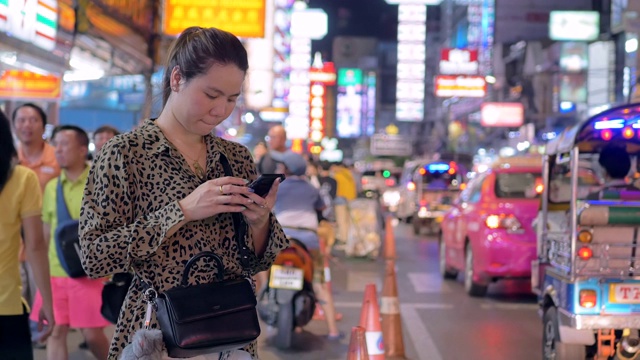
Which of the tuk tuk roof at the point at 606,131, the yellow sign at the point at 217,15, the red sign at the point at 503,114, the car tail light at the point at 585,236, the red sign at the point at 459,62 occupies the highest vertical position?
the red sign at the point at 459,62

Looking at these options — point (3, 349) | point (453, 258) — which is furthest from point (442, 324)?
point (3, 349)

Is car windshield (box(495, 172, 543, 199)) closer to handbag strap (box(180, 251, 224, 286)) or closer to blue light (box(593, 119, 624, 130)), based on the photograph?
blue light (box(593, 119, 624, 130))

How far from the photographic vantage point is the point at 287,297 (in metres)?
8.54

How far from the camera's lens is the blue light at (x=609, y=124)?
7473 millimetres

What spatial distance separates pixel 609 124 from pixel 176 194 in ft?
17.5

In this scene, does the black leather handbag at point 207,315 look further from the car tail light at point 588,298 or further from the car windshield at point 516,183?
the car windshield at point 516,183

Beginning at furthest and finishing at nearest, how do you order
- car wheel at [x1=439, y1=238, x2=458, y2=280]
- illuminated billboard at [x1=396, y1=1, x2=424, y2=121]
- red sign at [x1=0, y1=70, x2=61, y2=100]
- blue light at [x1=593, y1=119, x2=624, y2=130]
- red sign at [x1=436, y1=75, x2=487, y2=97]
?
illuminated billboard at [x1=396, y1=1, x2=424, y2=121], red sign at [x1=436, y1=75, x2=487, y2=97], car wheel at [x1=439, y1=238, x2=458, y2=280], red sign at [x1=0, y1=70, x2=61, y2=100], blue light at [x1=593, y1=119, x2=624, y2=130]

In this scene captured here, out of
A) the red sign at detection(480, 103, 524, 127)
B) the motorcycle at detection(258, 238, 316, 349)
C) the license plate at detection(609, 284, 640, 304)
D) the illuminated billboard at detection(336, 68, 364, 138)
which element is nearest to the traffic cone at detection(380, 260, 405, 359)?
the motorcycle at detection(258, 238, 316, 349)

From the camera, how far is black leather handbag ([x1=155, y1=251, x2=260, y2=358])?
2881 mm

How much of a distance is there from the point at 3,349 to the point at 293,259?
441cm

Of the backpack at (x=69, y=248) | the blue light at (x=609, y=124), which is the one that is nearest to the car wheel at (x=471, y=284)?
the blue light at (x=609, y=124)

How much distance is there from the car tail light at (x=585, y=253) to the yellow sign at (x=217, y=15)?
719 cm

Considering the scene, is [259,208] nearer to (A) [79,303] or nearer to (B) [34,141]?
(A) [79,303]

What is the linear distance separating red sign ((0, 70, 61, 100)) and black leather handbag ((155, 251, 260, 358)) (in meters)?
10.9
